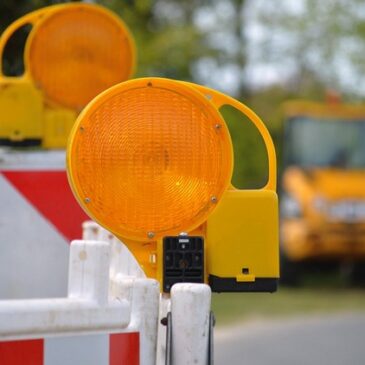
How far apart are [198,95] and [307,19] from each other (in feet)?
81.5

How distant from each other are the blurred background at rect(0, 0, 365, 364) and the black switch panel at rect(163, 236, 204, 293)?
3.46 m

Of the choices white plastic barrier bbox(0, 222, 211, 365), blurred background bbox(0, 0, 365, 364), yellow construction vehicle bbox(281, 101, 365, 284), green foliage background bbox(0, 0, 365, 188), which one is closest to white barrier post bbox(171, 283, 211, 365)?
white plastic barrier bbox(0, 222, 211, 365)

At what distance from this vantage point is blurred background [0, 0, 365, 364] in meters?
11.1

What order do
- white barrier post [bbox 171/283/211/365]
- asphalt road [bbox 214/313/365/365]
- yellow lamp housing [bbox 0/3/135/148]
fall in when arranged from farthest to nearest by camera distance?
asphalt road [bbox 214/313/365/365]
yellow lamp housing [bbox 0/3/135/148]
white barrier post [bbox 171/283/211/365]

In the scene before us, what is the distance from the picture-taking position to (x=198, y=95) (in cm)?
280

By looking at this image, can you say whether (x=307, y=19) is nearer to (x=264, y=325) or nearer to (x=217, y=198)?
(x=264, y=325)

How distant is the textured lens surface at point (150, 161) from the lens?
2752mm

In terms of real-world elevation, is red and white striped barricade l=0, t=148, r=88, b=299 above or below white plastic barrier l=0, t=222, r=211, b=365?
above

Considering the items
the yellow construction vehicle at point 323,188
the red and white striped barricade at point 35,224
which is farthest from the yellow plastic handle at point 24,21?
the yellow construction vehicle at point 323,188

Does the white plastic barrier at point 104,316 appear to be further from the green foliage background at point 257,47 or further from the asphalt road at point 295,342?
the green foliage background at point 257,47

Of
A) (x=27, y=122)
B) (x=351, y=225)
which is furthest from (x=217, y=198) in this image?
(x=351, y=225)

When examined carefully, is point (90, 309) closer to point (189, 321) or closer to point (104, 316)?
point (104, 316)

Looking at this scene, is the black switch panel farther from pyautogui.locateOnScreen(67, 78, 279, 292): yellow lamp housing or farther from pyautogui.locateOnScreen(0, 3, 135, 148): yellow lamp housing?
pyautogui.locateOnScreen(0, 3, 135, 148): yellow lamp housing

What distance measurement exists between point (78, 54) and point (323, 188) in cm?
1146
